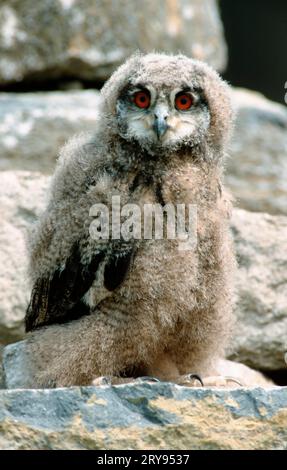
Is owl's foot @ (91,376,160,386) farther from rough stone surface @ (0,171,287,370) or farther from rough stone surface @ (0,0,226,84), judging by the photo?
rough stone surface @ (0,0,226,84)

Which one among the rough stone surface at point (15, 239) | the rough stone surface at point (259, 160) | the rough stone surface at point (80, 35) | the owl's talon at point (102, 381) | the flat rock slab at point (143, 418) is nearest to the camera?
the flat rock slab at point (143, 418)

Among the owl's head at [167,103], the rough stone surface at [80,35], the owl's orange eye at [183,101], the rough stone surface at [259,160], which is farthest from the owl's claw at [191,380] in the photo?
the rough stone surface at [80,35]

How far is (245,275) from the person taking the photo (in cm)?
618

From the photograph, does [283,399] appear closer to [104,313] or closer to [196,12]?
[104,313]

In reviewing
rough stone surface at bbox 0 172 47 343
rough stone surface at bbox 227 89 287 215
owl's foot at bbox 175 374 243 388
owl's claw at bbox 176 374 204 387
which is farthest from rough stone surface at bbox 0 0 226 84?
owl's claw at bbox 176 374 204 387

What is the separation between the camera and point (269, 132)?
9055 millimetres

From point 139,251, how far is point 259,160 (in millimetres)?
4321

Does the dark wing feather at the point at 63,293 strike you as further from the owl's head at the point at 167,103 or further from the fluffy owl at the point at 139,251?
the owl's head at the point at 167,103

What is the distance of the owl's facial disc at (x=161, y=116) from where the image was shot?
493 cm

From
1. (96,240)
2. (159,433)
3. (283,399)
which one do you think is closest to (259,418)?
(283,399)

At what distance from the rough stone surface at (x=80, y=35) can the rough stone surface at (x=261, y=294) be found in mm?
3230

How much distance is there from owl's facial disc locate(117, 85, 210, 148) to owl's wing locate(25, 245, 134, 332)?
616 mm
